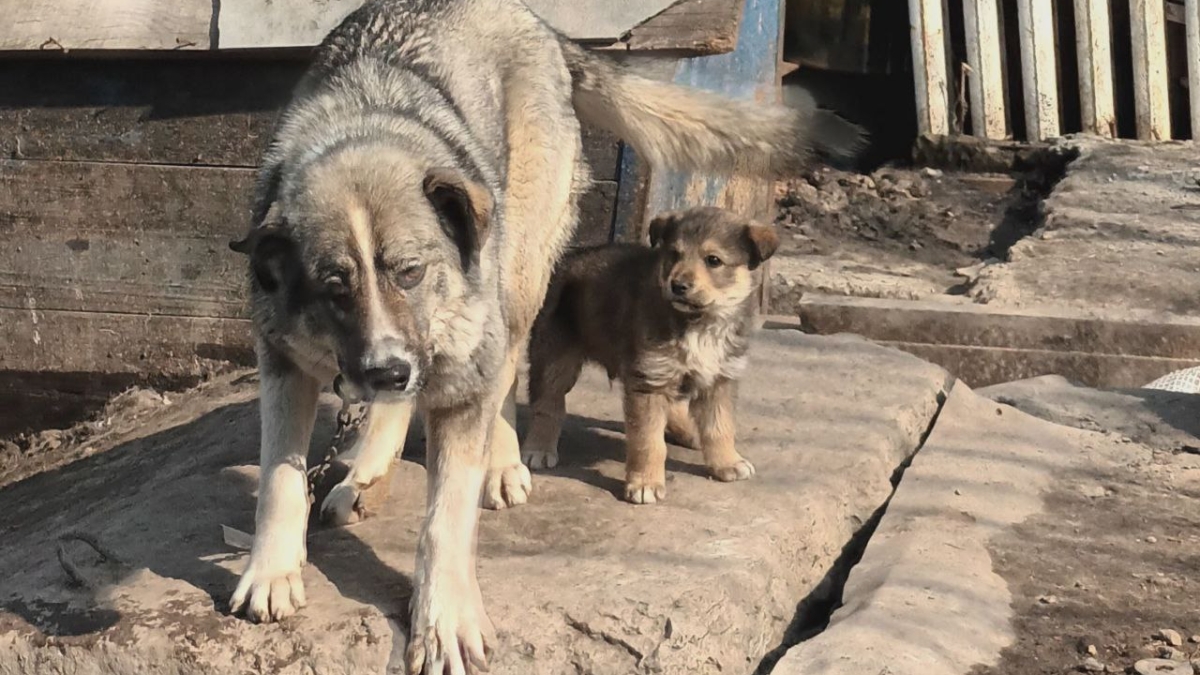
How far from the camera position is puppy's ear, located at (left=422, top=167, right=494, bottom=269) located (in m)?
3.49

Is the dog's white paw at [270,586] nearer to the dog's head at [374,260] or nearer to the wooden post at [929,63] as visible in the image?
the dog's head at [374,260]

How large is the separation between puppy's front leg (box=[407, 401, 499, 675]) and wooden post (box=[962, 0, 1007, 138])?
8644mm

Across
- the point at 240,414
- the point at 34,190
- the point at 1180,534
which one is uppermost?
the point at 34,190

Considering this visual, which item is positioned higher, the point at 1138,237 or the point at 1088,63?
the point at 1088,63

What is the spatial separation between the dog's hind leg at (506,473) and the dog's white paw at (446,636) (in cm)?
87

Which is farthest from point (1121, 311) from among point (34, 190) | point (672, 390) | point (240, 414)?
point (34, 190)

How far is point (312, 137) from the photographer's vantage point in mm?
3807

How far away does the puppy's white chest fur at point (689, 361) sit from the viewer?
14.4 feet

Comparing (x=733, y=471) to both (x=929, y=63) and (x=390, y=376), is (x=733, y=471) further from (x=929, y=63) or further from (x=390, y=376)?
(x=929, y=63)

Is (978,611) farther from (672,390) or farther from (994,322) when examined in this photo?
(994,322)

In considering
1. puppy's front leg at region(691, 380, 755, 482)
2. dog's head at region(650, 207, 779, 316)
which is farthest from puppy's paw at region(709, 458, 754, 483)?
dog's head at region(650, 207, 779, 316)

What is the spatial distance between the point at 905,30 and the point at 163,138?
7.68 metres

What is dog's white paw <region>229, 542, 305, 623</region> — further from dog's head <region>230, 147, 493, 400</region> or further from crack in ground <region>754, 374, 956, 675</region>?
crack in ground <region>754, 374, 956, 675</region>

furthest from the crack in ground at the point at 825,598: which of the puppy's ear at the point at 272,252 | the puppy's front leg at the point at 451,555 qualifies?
the puppy's ear at the point at 272,252
